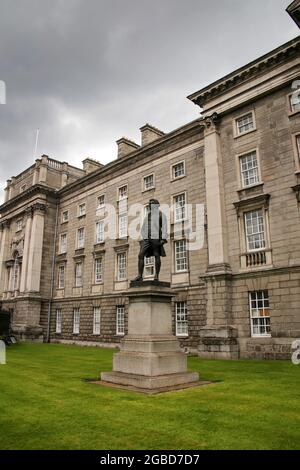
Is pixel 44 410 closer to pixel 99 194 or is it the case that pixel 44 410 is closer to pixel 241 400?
pixel 241 400

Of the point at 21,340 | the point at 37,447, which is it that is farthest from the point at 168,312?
the point at 21,340

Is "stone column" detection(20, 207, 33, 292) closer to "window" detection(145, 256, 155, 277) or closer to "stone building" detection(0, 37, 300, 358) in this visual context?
"stone building" detection(0, 37, 300, 358)

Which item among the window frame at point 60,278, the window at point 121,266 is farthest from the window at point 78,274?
the window at point 121,266

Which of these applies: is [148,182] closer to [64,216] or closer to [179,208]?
[179,208]

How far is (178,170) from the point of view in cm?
2627

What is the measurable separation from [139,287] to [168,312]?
1.21 m

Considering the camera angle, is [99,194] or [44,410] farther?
[99,194]

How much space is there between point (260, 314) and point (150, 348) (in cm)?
1084

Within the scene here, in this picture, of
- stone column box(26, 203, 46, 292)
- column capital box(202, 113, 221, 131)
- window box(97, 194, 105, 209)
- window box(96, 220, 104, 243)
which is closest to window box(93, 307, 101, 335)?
window box(96, 220, 104, 243)

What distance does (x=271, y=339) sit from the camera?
17969 mm

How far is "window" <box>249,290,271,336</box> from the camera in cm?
1858

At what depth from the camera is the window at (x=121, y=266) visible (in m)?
28.9

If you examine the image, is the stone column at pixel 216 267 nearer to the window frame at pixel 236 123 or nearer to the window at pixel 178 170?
the window frame at pixel 236 123
